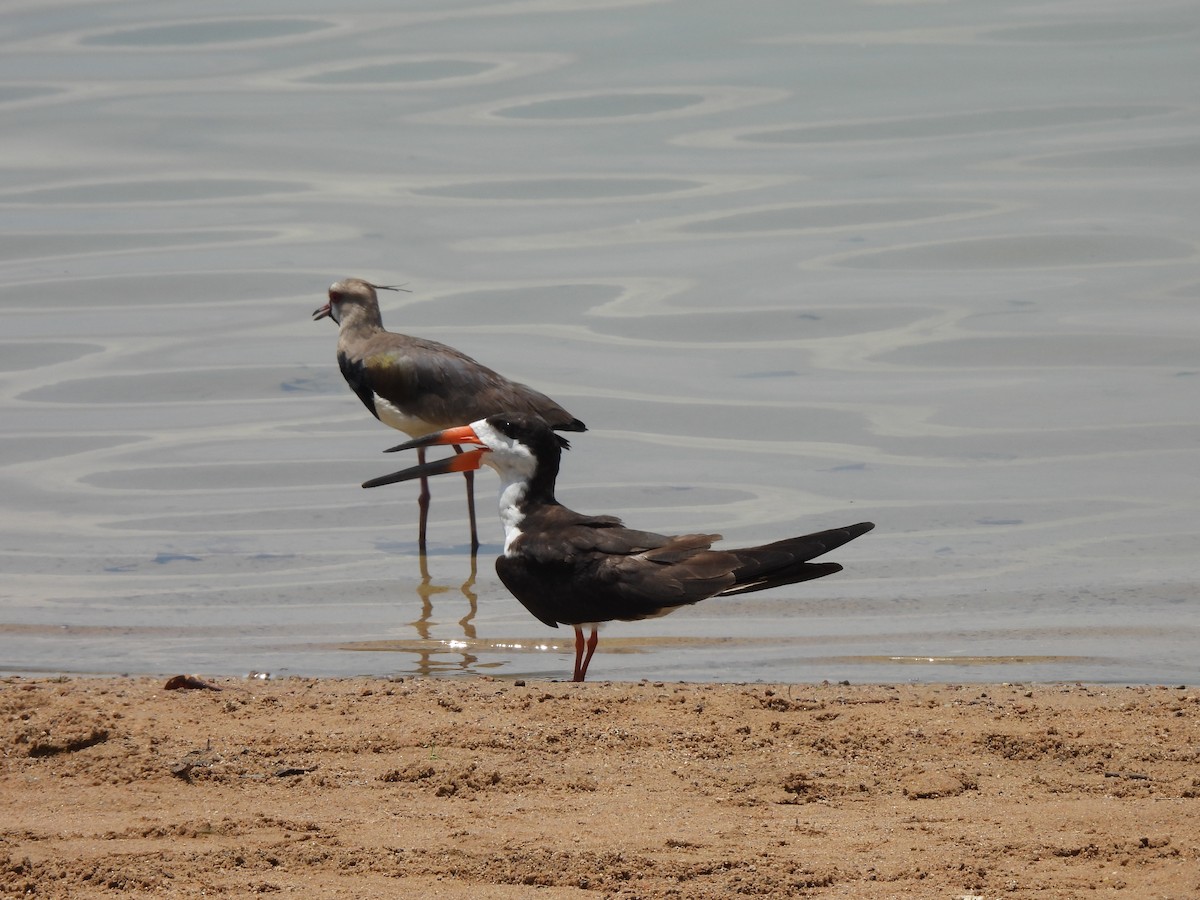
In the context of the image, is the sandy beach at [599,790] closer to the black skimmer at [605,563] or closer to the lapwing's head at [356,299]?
the black skimmer at [605,563]

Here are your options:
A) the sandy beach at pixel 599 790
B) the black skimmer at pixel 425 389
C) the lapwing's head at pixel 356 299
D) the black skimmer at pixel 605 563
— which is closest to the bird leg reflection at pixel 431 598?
the black skimmer at pixel 425 389

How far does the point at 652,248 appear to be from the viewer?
15.9 metres

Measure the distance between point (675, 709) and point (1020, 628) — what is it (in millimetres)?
2670

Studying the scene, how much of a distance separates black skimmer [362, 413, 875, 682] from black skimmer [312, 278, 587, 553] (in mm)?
2285

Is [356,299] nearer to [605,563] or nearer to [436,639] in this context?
[436,639]

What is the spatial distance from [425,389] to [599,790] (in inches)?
214

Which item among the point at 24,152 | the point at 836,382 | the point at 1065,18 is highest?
the point at 1065,18

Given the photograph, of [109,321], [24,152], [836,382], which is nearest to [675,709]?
[836,382]

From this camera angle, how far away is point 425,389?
1050 cm

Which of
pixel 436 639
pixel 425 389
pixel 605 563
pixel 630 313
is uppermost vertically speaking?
pixel 630 313

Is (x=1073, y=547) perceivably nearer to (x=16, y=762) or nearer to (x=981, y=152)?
(x=16, y=762)

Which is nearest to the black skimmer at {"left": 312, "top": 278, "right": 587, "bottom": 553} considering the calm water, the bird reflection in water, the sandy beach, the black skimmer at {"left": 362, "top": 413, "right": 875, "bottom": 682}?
the bird reflection in water

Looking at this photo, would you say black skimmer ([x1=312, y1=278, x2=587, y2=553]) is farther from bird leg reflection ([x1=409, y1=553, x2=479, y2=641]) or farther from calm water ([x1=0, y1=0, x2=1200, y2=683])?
calm water ([x1=0, y1=0, x2=1200, y2=683])

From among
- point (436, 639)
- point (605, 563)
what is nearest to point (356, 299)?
point (436, 639)
